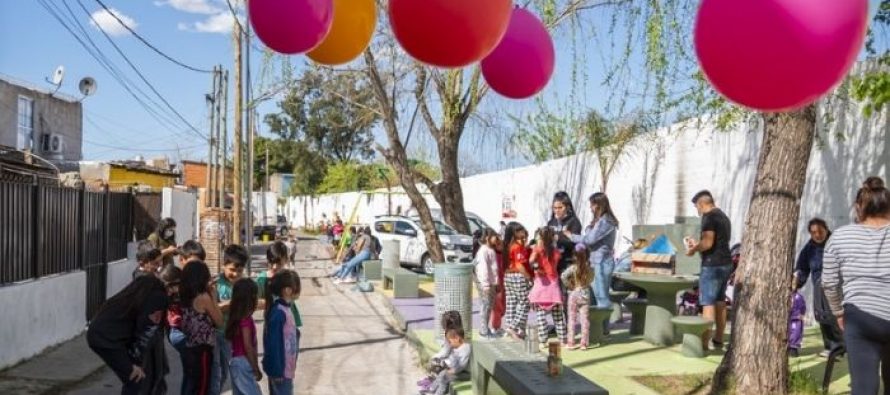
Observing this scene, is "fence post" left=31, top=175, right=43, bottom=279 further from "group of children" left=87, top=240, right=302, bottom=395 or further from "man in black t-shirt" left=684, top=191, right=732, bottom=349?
"man in black t-shirt" left=684, top=191, right=732, bottom=349

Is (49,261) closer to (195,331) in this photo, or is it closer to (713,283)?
(195,331)

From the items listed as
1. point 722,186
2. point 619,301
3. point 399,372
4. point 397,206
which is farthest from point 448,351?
point 397,206

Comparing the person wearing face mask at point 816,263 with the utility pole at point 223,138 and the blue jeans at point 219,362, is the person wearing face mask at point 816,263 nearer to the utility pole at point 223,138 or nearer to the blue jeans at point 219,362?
the blue jeans at point 219,362

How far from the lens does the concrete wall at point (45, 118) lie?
24.5 meters

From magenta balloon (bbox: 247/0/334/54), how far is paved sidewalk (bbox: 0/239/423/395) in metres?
4.27

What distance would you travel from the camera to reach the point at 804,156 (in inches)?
237

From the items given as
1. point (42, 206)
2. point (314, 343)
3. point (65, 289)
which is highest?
point (42, 206)

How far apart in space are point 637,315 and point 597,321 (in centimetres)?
81

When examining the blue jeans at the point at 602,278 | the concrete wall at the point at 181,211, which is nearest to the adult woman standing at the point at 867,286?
the blue jeans at the point at 602,278

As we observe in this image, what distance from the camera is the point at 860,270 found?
14.8ft

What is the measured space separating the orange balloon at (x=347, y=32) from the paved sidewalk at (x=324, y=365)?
3845mm

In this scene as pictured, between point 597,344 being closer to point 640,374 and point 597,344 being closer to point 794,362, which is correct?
point 640,374

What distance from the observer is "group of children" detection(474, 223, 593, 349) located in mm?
8492

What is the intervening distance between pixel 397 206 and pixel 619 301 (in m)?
26.9
